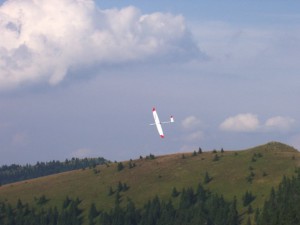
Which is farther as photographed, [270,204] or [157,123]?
[270,204]

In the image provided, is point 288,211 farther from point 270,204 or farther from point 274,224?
point 270,204

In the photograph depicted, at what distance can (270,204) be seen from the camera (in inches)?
7830

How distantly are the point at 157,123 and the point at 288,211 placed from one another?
119 feet

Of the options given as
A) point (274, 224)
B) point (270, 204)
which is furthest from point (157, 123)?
point (270, 204)

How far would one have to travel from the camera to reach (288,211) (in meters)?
152

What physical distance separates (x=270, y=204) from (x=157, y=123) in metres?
58.8

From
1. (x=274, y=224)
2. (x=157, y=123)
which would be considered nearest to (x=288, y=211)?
(x=274, y=224)

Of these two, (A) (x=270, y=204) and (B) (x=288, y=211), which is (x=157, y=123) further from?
(A) (x=270, y=204)

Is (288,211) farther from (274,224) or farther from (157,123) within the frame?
(157,123)

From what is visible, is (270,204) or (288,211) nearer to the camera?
(288,211)

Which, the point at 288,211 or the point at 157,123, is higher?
the point at 157,123

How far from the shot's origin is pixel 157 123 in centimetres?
15788

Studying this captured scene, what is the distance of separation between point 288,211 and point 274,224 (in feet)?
14.7

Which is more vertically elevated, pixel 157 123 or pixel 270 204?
pixel 157 123
